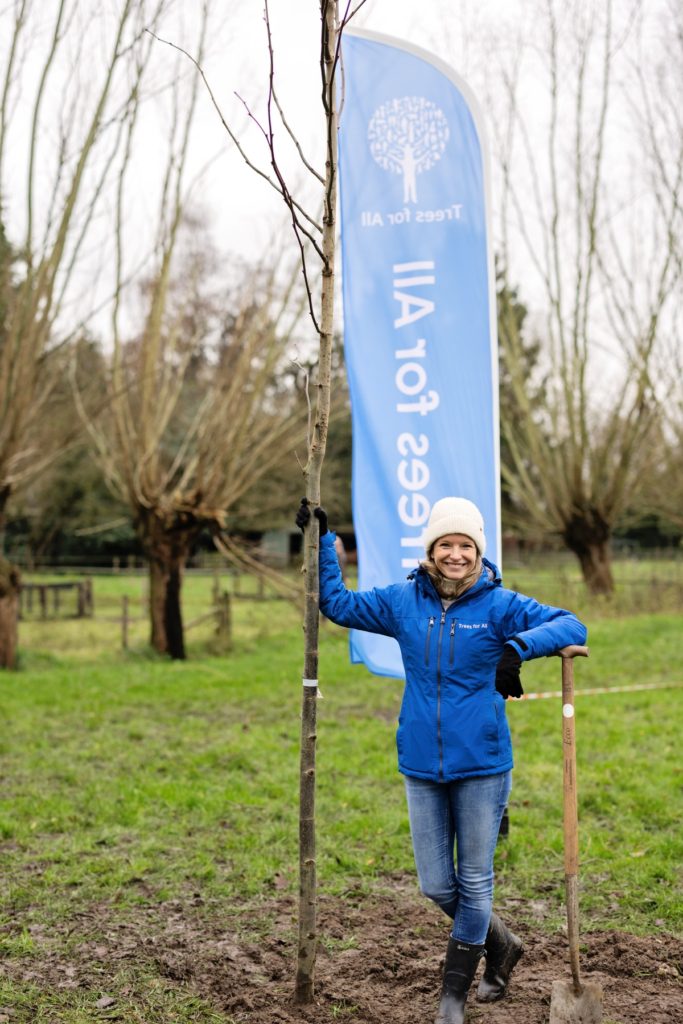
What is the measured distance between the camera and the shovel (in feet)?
10.7

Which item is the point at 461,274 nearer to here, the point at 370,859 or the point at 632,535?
the point at 370,859

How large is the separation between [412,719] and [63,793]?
166 inches

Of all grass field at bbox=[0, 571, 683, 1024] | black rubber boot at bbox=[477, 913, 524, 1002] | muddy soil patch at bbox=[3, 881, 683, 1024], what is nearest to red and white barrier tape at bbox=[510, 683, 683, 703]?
grass field at bbox=[0, 571, 683, 1024]

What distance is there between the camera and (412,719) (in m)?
3.31

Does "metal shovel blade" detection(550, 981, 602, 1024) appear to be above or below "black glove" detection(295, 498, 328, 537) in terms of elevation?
below

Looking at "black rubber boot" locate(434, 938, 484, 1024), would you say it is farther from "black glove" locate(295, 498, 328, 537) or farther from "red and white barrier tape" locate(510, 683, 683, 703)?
"red and white barrier tape" locate(510, 683, 683, 703)

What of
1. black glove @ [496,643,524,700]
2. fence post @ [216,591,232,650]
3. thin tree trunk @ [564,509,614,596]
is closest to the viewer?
black glove @ [496,643,524,700]

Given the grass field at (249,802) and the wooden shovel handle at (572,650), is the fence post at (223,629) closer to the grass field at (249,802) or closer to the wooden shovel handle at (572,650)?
the grass field at (249,802)

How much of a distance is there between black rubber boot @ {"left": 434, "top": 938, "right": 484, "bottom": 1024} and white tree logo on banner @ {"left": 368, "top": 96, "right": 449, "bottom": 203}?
407 cm

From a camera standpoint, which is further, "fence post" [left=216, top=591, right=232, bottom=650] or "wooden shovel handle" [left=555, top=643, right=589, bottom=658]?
"fence post" [left=216, top=591, right=232, bottom=650]

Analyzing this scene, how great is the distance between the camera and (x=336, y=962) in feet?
13.1

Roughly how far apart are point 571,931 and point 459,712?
96cm

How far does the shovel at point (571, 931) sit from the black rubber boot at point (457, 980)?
0.31 meters

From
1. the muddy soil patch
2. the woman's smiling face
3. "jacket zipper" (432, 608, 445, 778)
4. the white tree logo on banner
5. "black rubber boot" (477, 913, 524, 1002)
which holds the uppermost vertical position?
the white tree logo on banner
